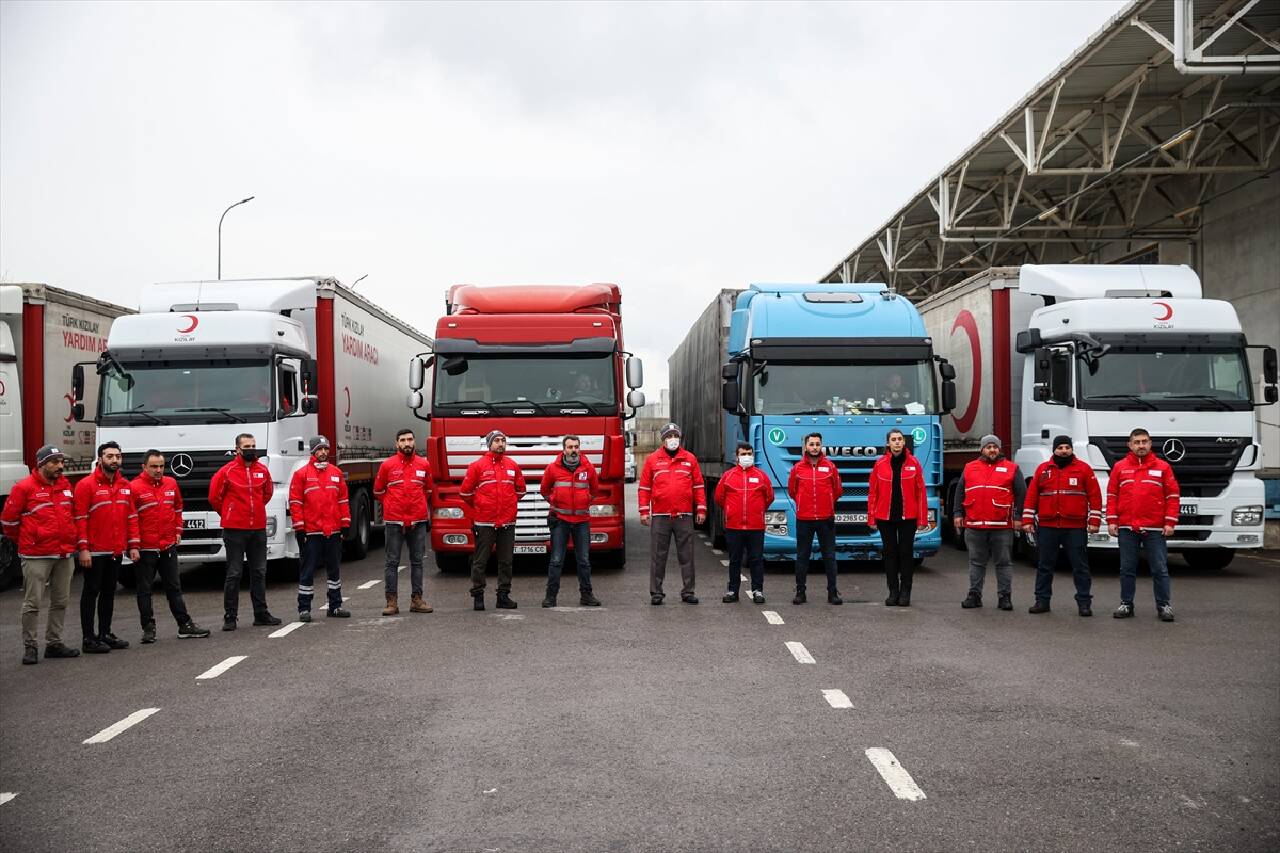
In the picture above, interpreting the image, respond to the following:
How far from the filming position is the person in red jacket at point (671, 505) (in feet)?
40.8

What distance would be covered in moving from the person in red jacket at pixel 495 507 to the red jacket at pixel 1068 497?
16.7 ft

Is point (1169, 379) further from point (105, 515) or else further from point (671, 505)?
point (105, 515)

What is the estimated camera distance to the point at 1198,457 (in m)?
14.3

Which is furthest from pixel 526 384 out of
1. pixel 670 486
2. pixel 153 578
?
pixel 153 578

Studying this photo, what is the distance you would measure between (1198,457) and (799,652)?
7.49 m

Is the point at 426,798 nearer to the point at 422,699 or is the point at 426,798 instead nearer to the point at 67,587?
the point at 422,699

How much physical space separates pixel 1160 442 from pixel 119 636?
1156 centimetres

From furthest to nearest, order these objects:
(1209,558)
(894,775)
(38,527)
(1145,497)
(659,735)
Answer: (1209,558) < (1145,497) < (38,527) < (659,735) < (894,775)

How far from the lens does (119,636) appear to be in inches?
430

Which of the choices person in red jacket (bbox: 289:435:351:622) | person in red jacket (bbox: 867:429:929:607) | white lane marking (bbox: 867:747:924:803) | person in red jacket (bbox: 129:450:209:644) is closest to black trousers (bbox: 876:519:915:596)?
person in red jacket (bbox: 867:429:929:607)

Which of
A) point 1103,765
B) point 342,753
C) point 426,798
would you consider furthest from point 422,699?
point 1103,765

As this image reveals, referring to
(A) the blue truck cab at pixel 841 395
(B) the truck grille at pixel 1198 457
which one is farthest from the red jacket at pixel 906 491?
(B) the truck grille at pixel 1198 457

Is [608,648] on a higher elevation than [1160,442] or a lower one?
lower

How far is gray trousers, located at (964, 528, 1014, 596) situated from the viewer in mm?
11836
